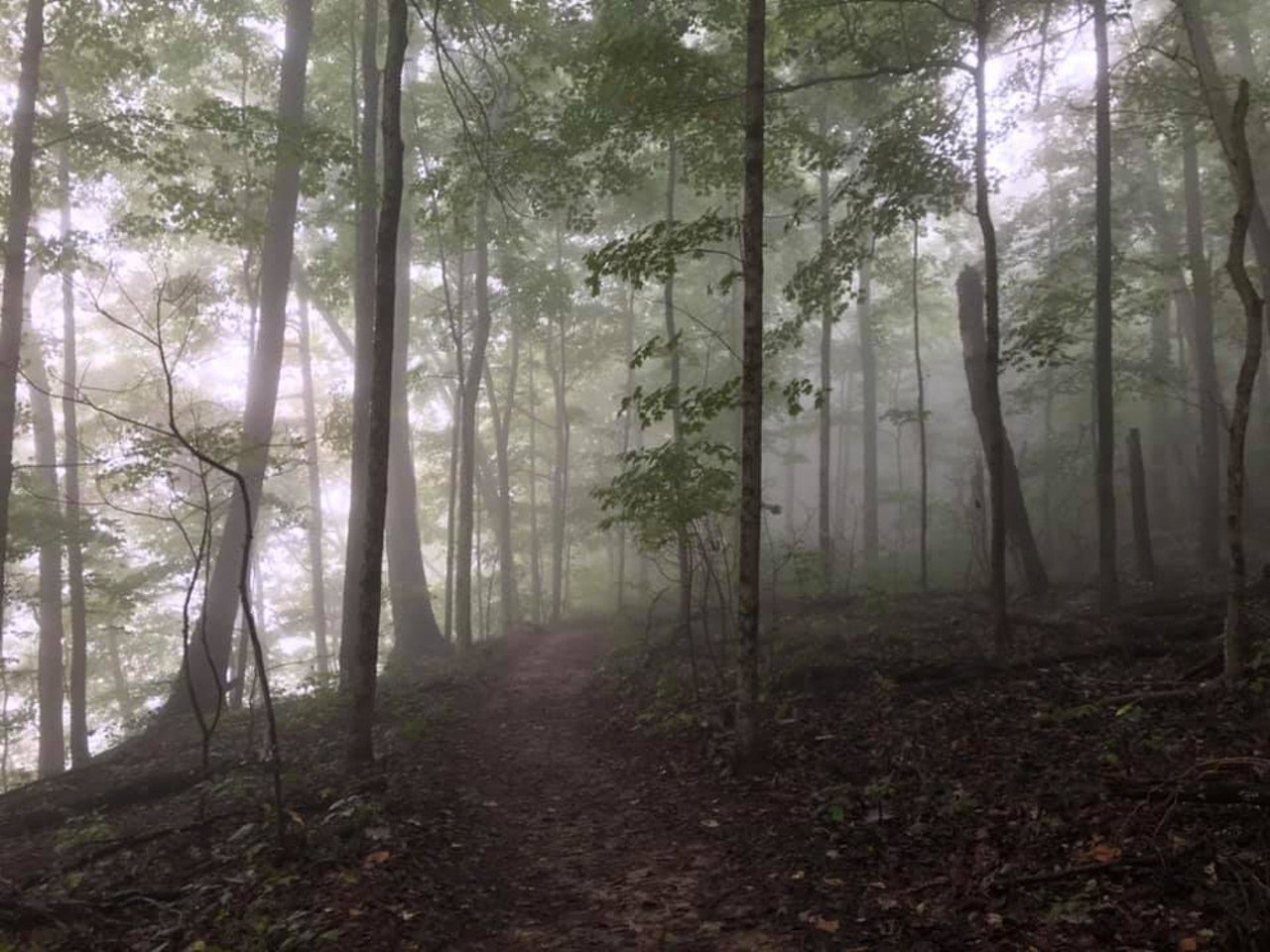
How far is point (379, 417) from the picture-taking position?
7953 millimetres

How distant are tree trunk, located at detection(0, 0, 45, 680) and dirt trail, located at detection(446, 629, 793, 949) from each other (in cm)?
798

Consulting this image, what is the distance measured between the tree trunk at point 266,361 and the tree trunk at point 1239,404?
42.3 ft

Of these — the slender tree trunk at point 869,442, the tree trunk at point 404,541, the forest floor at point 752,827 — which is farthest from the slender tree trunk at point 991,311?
the slender tree trunk at point 869,442

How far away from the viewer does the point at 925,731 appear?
24.1 ft

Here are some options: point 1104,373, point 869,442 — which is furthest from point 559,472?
point 1104,373

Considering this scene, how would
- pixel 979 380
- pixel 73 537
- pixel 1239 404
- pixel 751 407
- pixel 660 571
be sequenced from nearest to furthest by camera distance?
pixel 1239 404, pixel 751 407, pixel 660 571, pixel 979 380, pixel 73 537

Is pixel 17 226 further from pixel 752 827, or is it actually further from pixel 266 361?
pixel 752 827

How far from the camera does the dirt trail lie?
4.96m

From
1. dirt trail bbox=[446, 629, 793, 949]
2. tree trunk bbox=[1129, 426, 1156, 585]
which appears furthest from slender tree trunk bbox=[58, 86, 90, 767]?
tree trunk bbox=[1129, 426, 1156, 585]

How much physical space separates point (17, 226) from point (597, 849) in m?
11.4

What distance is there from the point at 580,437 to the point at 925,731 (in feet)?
101

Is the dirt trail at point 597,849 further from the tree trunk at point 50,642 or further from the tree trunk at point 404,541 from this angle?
the tree trunk at point 50,642

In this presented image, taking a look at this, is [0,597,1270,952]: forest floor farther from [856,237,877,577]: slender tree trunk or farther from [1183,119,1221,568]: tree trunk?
[856,237,877,577]: slender tree trunk

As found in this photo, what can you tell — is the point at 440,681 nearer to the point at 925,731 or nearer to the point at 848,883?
the point at 925,731
